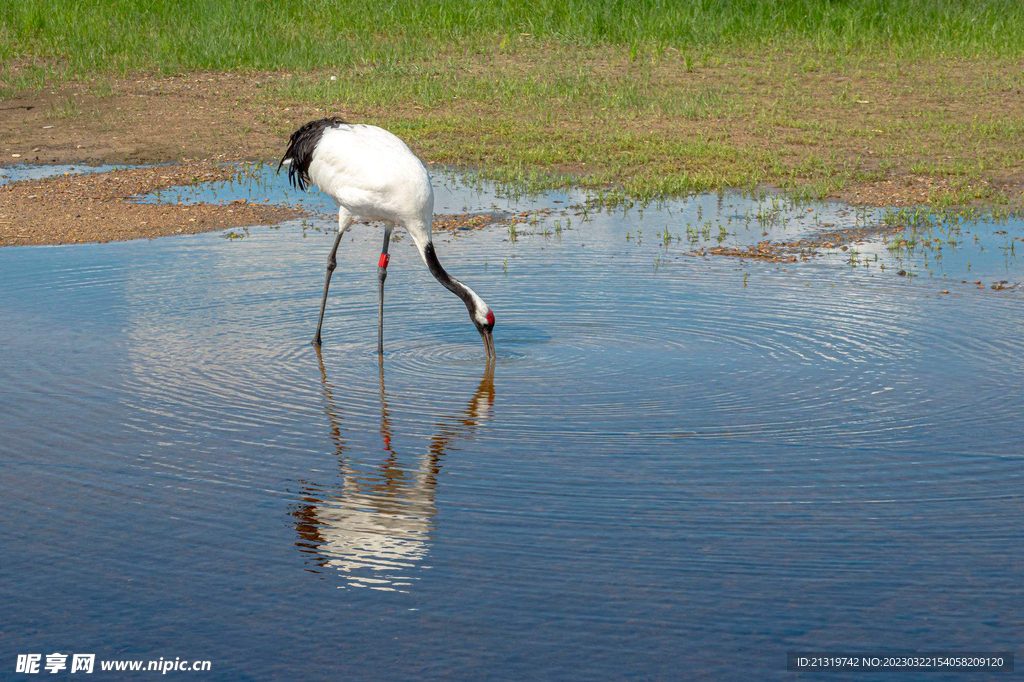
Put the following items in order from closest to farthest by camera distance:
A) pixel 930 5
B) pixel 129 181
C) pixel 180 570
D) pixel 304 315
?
pixel 180 570
pixel 304 315
pixel 129 181
pixel 930 5

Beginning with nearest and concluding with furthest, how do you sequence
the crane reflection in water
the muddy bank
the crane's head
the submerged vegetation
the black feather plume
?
the crane reflection in water
the crane's head
the black feather plume
the muddy bank
the submerged vegetation

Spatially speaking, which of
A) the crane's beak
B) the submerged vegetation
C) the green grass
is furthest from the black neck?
the green grass

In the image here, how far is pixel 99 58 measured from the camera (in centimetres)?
1888

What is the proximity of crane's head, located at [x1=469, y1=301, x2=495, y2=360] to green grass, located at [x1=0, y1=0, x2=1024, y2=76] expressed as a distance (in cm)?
1141

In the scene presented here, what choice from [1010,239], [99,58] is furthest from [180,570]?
→ [99,58]

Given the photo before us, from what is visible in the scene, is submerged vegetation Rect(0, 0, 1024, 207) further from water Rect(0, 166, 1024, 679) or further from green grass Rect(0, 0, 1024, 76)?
water Rect(0, 166, 1024, 679)

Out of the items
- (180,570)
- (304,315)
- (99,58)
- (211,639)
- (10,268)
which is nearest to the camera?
(211,639)

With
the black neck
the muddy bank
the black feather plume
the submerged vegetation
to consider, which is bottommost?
the black neck

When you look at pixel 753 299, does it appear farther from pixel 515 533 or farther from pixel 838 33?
pixel 838 33

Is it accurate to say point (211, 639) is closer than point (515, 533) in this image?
Yes

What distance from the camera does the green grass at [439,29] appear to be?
18688mm

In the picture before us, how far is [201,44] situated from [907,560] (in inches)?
658

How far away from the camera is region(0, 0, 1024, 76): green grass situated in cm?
1869

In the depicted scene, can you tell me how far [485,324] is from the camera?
23.7 feet
